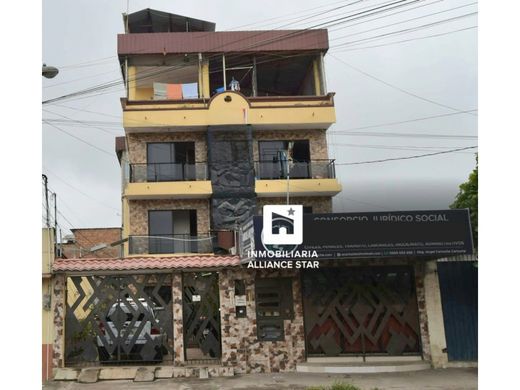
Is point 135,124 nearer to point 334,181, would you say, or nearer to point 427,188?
point 334,181

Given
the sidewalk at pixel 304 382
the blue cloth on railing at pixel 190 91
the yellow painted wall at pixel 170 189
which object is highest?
the blue cloth on railing at pixel 190 91

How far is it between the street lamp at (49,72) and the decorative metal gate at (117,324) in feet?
17.2

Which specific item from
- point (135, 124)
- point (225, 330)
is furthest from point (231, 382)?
point (135, 124)

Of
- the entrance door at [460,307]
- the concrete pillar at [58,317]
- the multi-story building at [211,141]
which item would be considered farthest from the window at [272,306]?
the multi-story building at [211,141]

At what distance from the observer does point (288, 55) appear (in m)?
23.7

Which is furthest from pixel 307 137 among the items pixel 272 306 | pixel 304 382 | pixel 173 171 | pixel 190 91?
pixel 304 382

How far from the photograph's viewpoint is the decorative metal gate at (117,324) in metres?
12.2

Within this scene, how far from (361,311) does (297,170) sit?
10.8 metres

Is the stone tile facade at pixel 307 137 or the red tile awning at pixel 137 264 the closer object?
the red tile awning at pixel 137 264

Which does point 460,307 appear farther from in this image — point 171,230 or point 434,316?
point 171,230

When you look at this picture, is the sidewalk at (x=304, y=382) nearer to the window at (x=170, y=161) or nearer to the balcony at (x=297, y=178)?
the balcony at (x=297, y=178)

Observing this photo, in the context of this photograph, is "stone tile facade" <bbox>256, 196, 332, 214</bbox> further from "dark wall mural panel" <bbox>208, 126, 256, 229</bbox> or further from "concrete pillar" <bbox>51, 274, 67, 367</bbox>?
"concrete pillar" <bbox>51, 274, 67, 367</bbox>

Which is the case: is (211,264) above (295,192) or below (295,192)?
below
